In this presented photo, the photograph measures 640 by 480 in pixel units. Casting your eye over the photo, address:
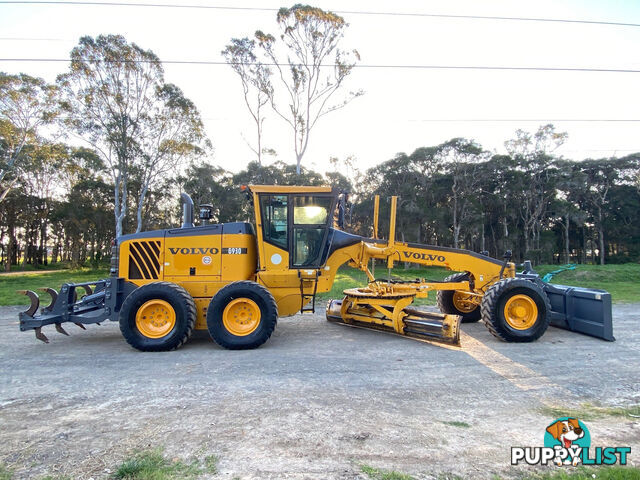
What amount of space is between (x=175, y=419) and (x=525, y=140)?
37.2 meters

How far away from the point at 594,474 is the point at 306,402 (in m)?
2.42

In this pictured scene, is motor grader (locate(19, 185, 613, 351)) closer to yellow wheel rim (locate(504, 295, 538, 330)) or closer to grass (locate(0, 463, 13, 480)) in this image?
yellow wheel rim (locate(504, 295, 538, 330))

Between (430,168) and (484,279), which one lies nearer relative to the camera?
(484,279)

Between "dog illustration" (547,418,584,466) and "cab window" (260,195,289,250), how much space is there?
4.72 m

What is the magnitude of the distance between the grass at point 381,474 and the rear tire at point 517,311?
4680 mm

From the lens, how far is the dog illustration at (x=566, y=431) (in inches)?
117

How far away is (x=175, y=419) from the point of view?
11.2ft

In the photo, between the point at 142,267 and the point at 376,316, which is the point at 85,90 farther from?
the point at 376,316

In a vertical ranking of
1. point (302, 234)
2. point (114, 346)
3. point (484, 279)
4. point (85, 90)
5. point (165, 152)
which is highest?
point (85, 90)

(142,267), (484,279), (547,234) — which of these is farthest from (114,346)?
(547,234)

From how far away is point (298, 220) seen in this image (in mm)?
→ 6758

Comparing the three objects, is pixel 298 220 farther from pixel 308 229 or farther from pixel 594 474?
pixel 594 474

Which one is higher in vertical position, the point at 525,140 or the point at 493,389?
the point at 525,140

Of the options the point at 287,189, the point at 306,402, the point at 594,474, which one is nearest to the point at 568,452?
the point at 594,474
